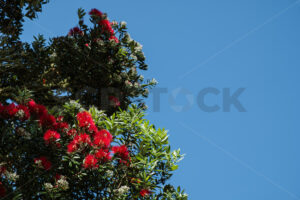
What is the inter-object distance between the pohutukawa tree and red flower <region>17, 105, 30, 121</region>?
0.01m

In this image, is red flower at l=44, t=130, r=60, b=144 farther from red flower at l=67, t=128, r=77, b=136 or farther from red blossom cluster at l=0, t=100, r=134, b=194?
red flower at l=67, t=128, r=77, b=136

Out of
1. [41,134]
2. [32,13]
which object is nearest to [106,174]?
[41,134]

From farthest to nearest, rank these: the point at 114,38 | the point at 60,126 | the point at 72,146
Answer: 1. the point at 114,38
2. the point at 60,126
3. the point at 72,146

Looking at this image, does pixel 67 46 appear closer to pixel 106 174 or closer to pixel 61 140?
pixel 61 140

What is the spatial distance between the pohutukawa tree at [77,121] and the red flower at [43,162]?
0.01 metres

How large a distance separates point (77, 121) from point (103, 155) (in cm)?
116

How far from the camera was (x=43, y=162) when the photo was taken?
4.43 meters

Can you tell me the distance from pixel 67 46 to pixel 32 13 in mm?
1351

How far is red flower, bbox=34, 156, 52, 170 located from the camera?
4395mm

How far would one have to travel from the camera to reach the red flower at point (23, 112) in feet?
15.0

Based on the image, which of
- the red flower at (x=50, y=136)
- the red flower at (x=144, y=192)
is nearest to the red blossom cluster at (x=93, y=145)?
the red flower at (x=50, y=136)

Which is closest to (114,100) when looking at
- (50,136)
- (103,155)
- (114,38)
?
(114,38)

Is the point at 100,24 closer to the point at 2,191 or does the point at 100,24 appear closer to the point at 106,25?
the point at 106,25

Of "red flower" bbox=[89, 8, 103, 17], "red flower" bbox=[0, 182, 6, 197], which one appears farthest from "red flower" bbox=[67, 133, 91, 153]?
"red flower" bbox=[89, 8, 103, 17]
